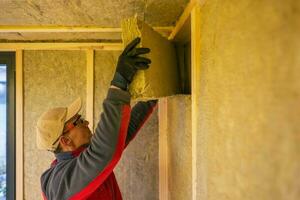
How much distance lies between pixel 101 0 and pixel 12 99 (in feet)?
4.12

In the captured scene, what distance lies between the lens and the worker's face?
1.51 meters

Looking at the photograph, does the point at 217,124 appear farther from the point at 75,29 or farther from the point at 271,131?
the point at 75,29

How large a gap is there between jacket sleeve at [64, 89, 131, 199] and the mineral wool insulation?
7 centimetres

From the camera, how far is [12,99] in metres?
2.17

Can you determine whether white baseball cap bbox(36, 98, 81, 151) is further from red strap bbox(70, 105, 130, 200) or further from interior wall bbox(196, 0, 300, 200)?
interior wall bbox(196, 0, 300, 200)

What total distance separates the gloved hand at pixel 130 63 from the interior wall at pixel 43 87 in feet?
3.60

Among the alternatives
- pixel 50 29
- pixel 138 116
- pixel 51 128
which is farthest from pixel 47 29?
pixel 138 116

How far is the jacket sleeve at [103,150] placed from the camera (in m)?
1.17

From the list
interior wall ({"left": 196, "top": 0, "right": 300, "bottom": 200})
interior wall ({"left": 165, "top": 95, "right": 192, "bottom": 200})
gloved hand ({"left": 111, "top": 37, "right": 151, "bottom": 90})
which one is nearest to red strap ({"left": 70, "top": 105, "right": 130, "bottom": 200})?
gloved hand ({"left": 111, "top": 37, "right": 151, "bottom": 90})

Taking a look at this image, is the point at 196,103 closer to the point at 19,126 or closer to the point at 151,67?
the point at 151,67

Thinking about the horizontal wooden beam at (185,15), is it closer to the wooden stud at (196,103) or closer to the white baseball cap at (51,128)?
the wooden stud at (196,103)

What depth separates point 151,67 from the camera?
1.13 m

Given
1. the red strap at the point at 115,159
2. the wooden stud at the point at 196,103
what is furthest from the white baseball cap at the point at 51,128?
the wooden stud at the point at 196,103

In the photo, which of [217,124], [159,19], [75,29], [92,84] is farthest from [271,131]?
[92,84]
